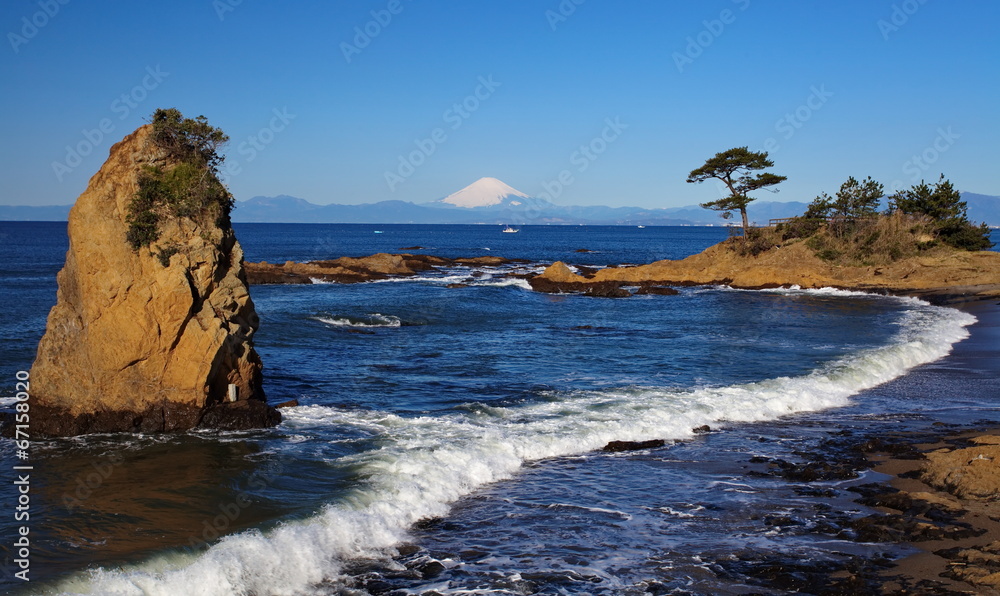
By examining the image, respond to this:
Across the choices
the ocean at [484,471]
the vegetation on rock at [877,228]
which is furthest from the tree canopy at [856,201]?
the ocean at [484,471]

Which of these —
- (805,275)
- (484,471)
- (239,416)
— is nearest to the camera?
(484,471)

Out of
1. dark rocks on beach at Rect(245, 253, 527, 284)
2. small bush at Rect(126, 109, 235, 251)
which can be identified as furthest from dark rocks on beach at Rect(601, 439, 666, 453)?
dark rocks on beach at Rect(245, 253, 527, 284)

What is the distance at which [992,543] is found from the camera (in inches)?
312

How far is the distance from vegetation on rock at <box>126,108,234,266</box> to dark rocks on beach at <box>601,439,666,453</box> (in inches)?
318

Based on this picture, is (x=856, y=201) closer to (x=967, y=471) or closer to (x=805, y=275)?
(x=805, y=275)

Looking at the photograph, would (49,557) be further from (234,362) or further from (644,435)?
(644,435)

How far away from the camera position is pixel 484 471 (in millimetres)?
11047

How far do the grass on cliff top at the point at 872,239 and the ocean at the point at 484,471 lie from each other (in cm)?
2383

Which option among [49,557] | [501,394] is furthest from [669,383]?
[49,557]

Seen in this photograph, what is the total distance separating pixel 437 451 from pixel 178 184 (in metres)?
6.49

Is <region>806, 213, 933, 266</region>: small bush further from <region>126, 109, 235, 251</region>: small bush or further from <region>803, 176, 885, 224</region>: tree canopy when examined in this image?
<region>126, 109, 235, 251</region>: small bush

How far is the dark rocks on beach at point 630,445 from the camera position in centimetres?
1241

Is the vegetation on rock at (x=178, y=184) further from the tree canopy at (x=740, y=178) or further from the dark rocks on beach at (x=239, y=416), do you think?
the tree canopy at (x=740, y=178)

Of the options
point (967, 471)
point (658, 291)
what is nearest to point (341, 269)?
point (658, 291)
